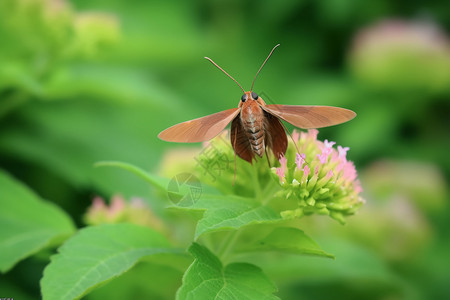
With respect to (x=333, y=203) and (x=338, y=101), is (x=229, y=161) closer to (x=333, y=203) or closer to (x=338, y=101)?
(x=333, y=203)

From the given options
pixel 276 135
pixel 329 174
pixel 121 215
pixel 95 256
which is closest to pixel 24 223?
pixel 121 215

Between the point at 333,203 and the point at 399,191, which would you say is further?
the point at 399,191

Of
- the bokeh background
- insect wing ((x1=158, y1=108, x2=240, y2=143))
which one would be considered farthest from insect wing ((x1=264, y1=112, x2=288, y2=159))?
the bokeh background

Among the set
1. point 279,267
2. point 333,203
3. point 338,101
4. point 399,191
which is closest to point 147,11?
point 338,101

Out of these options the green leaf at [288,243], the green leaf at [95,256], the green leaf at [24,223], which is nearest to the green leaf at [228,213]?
the green leaf at [288,243]

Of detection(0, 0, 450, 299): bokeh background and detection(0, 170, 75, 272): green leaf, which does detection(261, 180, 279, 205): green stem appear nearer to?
detection(0, 0, 450, 299): bokeh background

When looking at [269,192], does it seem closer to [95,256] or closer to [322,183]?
[322,183]
